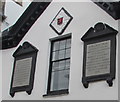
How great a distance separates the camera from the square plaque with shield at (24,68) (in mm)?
10088

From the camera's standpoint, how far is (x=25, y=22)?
1109cm

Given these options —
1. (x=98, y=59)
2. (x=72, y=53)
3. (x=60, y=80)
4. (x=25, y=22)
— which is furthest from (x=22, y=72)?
(x=98, y=59)

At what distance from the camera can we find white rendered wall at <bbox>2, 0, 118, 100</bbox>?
28.2 ft

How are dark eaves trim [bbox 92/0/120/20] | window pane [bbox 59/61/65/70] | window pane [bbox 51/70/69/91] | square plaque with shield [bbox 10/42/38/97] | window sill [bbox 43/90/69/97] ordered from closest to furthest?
1. dark eaves trim [bbox 92/0/120/20]
2. window sill [bbox 43/90/69/97]
3. window pane [bbox 51/70/69/91]
4. window pane [bbox 59/61/65/70]
5. square plaque with shield [bbox 10/42/38/97]

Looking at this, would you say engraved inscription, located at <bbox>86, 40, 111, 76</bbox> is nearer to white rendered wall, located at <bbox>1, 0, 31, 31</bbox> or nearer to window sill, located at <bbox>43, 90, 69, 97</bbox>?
window sill, located at <bbox>43, 90, 69, 97</bbox>

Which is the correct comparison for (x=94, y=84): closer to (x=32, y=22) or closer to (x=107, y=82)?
(x=107, y=82)

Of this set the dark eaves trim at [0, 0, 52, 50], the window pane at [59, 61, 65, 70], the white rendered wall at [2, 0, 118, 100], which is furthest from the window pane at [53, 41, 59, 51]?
the dark eaves trim at [0, 0, 52, 50]

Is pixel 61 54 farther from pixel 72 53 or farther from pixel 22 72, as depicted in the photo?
pixel 22 72

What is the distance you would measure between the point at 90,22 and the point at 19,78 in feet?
9.50

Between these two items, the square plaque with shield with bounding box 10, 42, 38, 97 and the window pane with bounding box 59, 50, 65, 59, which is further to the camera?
the square plaque with shield with bounding box 10, 42, 38, 97

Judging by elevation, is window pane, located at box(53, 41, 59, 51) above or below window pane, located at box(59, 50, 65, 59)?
above

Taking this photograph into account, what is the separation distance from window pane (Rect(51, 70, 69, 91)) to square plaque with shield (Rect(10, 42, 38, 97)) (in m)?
0.71

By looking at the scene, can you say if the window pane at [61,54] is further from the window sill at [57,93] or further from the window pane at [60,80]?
the window sill at [57,93]

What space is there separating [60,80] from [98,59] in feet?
4.87
